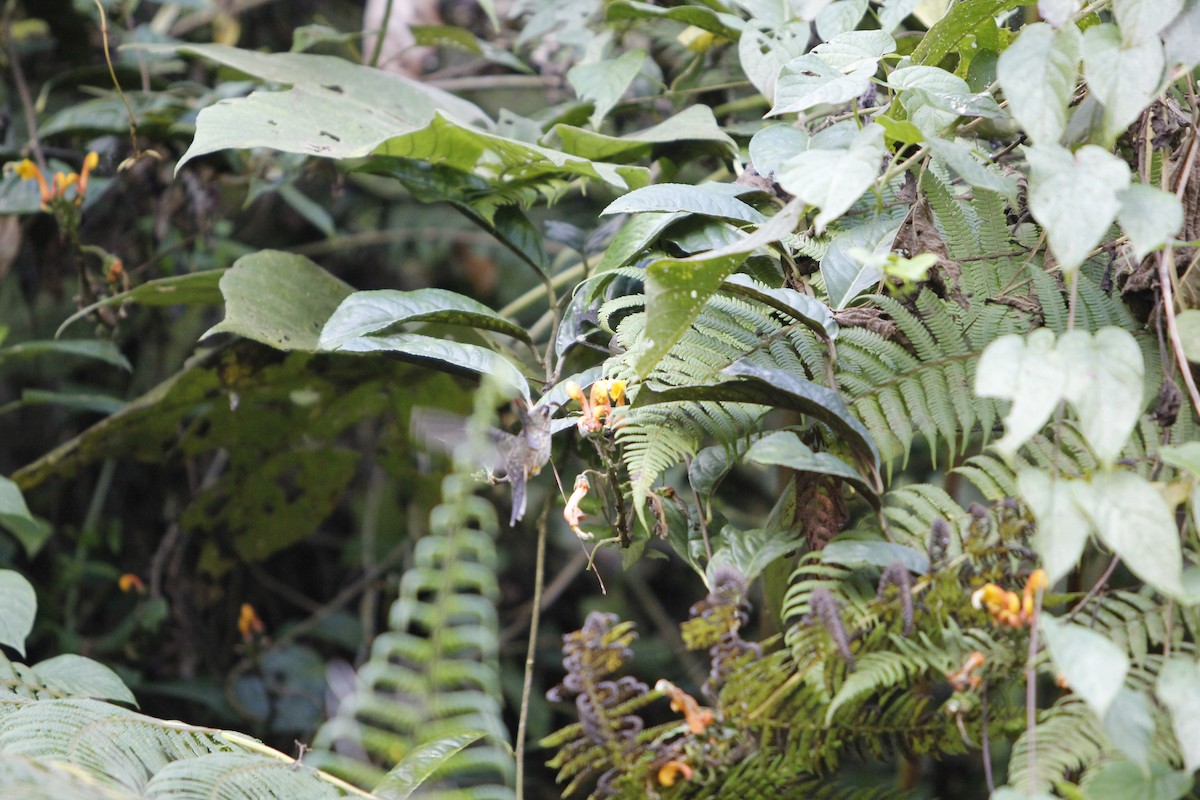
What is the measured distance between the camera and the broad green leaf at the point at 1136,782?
587 mm

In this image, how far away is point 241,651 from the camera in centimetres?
177

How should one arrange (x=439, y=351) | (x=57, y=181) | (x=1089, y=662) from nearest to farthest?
(x=1089, y=662), (x=439, y=351), (x=57, y=181)

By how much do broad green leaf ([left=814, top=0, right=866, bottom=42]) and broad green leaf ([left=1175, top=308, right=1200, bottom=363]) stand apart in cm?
49

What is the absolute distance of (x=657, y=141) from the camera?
1.17 meters

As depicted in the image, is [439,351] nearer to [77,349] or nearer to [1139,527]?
[1139,527]

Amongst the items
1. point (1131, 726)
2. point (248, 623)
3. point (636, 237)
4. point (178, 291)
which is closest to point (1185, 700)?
point (1131, 726)

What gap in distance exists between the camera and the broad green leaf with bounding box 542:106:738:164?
116 cm

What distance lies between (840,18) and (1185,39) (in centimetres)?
43

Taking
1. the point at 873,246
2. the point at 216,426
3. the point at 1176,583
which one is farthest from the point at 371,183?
the point at 1176,583

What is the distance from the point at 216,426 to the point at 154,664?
53 cm

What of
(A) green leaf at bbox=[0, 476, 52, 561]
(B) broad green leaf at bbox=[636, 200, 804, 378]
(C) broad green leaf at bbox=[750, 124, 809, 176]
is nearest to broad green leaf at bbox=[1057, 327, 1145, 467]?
(B) broad green leaf at bbox=[636, 200, 804, 378]

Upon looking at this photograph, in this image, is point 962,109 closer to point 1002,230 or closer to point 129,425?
point 1002,230

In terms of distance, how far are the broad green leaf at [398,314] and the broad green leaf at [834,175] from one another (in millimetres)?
396

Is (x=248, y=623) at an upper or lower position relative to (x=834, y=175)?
lower
